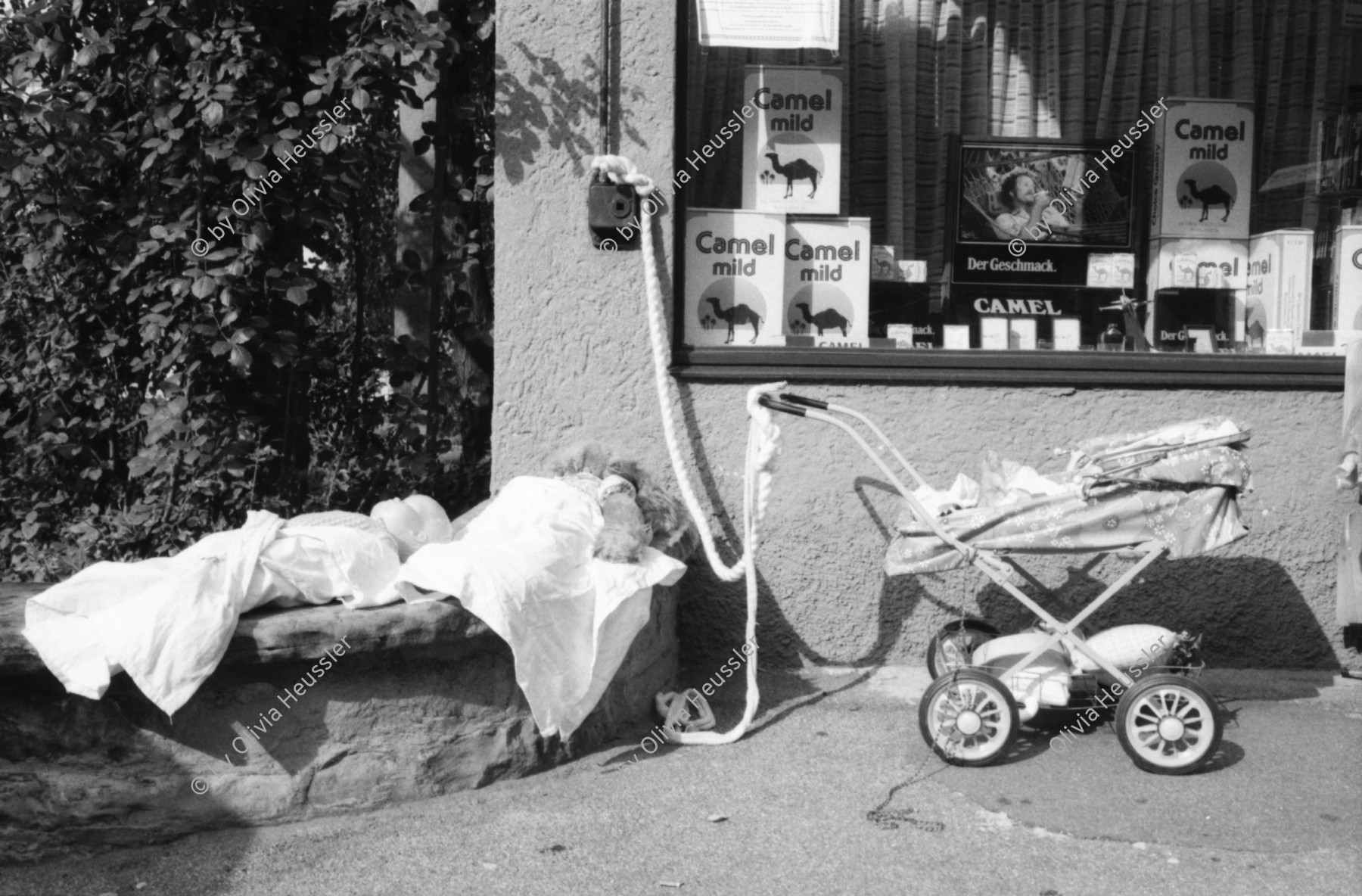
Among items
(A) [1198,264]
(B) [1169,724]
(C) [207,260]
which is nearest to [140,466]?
(C) [207,260]

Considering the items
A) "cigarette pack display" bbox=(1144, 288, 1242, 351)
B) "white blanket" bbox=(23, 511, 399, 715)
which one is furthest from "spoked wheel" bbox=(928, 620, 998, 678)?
"white blanket" bbox=(23, 511, 399, 715)

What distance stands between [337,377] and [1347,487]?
164 inches

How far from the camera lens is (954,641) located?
470 centimetres

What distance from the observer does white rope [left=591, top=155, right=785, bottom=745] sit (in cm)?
451

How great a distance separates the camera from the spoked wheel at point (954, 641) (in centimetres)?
469

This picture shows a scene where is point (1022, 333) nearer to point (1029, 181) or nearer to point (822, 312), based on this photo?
point (1029, 181)

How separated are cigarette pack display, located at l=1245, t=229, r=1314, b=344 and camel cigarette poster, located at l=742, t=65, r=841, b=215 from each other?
176cm

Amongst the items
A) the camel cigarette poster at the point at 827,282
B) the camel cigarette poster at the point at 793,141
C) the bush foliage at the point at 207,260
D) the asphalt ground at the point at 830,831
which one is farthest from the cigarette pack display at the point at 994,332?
the bush foliage at the point at 207,260

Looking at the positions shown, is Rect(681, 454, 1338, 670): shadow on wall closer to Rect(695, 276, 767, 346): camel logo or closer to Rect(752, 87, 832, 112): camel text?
Rect(695, 276, 767, 346): camel logo

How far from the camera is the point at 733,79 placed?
5.34m

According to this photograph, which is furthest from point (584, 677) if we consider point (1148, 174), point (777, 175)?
point (1148, 174)

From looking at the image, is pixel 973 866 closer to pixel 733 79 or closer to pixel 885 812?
pixel 885 812

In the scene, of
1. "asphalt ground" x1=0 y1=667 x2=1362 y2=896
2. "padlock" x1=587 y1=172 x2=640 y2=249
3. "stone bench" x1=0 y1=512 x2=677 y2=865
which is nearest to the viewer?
"asphalt ground" x1=0 y1=667 x2=1362 y2=896

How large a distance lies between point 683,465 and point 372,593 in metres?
1.49
